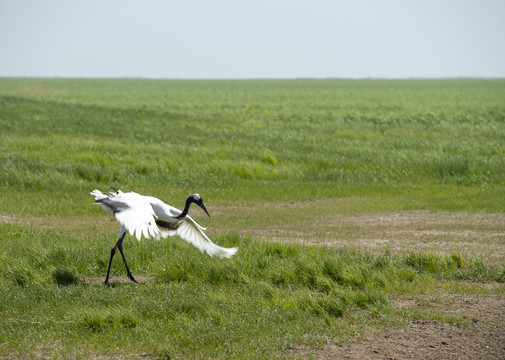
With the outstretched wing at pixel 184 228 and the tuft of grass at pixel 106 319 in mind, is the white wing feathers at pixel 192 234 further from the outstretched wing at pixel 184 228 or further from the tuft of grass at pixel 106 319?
the tuft of grass at pixel 106 319

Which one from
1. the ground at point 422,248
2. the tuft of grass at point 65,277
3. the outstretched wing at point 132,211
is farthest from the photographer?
the tuft of grass at point 65,277

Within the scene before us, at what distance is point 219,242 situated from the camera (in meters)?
11.1

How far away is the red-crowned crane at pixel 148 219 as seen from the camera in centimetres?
814

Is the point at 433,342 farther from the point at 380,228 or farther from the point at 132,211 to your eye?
the point at 380,228

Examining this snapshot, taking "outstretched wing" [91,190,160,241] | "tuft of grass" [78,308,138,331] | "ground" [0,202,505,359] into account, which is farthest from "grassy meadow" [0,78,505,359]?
"outstretched wing" [91,190,160,241]

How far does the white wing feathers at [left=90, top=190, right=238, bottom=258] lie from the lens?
8.09 m

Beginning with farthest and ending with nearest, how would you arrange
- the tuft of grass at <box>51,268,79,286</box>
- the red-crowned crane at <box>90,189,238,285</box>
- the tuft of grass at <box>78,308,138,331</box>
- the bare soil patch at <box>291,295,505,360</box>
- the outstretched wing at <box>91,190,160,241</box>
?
1. the tuft of grass at <box>51,268,79,286</box>
2. the red-crowned crane at <box>90,189,238,285</box>
3. the outstretched wing at <box>91,190,160,241</box>
4. the tuft of grass at <box>78,308,138,331</box>
5. the bare soil patch at <box>291,295,505,360</box>

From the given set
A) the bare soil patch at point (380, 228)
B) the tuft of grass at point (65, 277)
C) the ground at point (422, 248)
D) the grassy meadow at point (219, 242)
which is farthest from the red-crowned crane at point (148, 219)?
the bare soil patch at point (380, 228)

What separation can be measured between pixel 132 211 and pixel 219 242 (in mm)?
2911

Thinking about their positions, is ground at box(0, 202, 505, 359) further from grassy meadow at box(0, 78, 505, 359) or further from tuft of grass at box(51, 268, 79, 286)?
tuft of grass at box(51, 268, 79, 286)

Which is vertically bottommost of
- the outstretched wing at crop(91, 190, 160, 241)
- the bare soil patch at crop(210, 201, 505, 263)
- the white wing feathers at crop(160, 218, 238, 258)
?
the bare soil patch at crop(210, 201, 505, 263)

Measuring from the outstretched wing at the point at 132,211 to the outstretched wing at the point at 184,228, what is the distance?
1.29 feet

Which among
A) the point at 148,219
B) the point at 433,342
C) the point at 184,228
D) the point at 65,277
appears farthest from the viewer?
the point at 184,228

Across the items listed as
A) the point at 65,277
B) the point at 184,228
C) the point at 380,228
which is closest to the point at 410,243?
the point at 380,228
